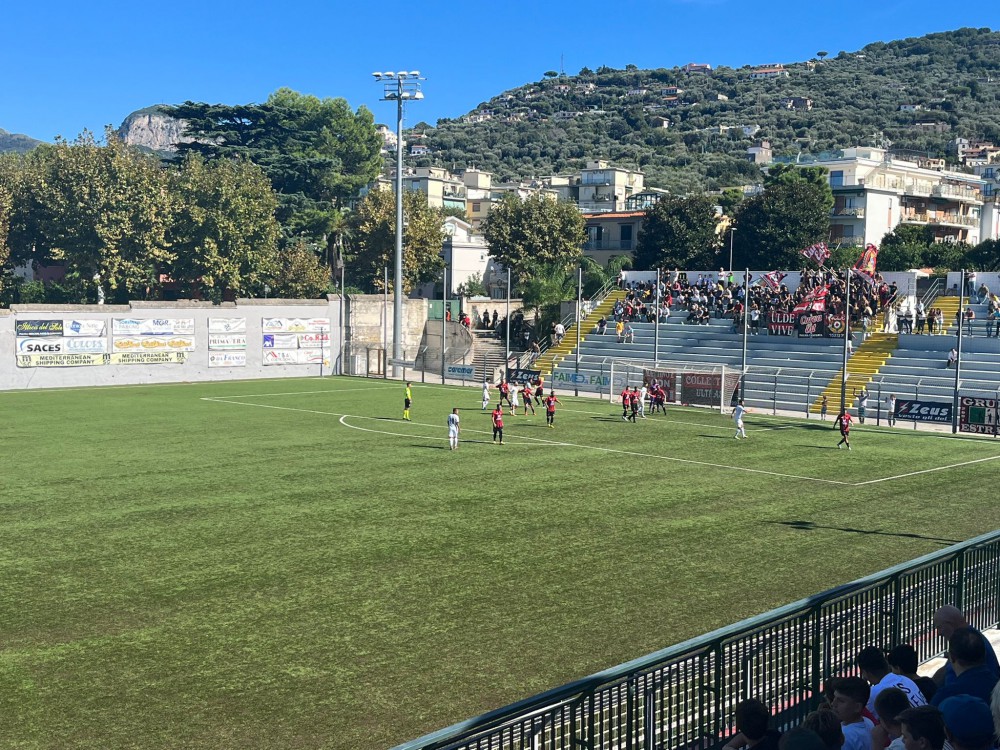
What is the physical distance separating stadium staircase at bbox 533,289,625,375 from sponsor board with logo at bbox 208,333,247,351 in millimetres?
19416

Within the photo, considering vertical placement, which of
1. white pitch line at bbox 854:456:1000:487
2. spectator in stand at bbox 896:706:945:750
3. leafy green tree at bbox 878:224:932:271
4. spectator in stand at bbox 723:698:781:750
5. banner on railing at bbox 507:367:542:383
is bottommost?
white pitch line at bbox 854:456:1000:487

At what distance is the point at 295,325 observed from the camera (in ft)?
229

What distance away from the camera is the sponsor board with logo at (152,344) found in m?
62.0

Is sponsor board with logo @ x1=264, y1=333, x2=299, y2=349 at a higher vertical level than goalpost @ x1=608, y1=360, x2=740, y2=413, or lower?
higher

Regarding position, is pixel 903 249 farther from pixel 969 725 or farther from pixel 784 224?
pixel 969 725

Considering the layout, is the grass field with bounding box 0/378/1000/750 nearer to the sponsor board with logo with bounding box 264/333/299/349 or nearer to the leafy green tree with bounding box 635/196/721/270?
the sponsor board with logo with bounding box 264/333/299/349

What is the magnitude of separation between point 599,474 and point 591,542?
9254mm

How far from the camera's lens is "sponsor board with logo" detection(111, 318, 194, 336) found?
6197 centimetres

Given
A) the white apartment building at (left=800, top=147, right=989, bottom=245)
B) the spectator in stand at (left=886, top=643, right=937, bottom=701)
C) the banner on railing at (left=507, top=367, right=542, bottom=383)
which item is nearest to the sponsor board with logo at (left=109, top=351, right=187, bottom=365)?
the banner on railing at (left=507, top=367, right=542, bottom=383)

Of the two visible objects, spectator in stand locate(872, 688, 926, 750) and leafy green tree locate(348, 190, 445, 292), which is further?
leafy green tree locate(348, 190, 445, 292)

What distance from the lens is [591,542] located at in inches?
886

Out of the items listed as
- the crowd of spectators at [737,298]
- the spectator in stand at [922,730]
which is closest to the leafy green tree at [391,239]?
the crowd of spectators at [737,298]

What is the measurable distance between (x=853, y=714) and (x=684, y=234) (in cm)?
8512

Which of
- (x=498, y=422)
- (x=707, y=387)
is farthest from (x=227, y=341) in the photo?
(x=498, y=422)
